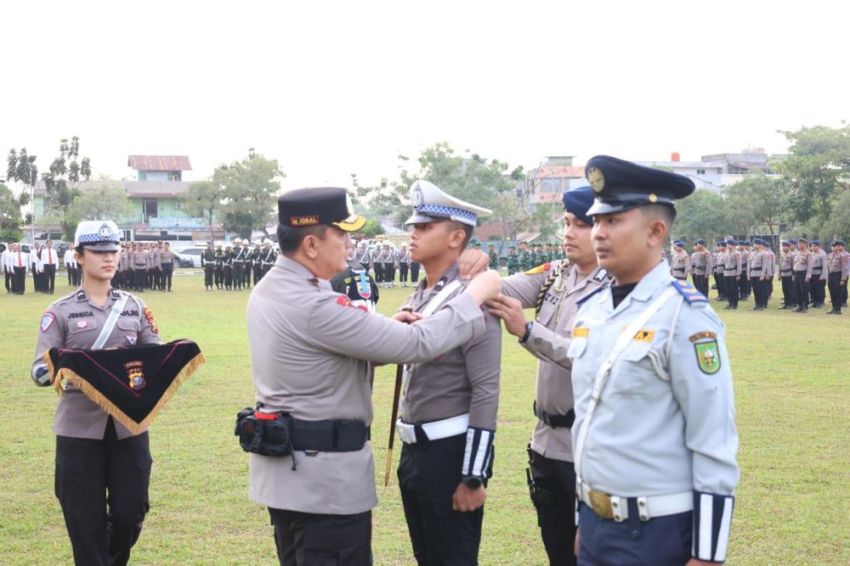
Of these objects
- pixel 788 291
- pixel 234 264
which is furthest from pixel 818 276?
pixel 234 264

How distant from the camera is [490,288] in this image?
12.3ft

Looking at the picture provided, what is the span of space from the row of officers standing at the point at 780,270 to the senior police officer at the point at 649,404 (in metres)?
21.8

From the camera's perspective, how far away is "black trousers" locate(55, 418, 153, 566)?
15.8 feet

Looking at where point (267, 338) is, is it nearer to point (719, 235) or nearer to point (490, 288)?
point (490, 288)

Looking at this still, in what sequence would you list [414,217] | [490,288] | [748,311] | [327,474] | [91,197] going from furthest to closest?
[91,197] → [748,311] → [414,217] → [490,288] → [327,474]

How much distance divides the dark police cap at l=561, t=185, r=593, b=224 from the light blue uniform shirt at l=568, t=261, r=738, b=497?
3.86 feet

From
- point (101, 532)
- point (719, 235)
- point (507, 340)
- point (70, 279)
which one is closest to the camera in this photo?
point (101, 532)

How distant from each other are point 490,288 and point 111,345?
2.23 meters

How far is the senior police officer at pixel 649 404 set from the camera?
2.70m

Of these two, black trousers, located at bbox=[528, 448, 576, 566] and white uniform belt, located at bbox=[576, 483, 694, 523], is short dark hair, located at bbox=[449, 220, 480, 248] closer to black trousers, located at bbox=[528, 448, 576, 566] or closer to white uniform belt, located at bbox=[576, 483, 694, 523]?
black trousers, located at bbox=[528, 448, 576, 566]

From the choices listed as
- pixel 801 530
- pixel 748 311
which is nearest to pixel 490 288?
pixel 801 530

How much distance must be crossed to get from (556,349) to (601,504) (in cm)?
102

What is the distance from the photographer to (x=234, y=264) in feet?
125

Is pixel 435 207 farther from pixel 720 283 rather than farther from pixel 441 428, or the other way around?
pixel 720 283
